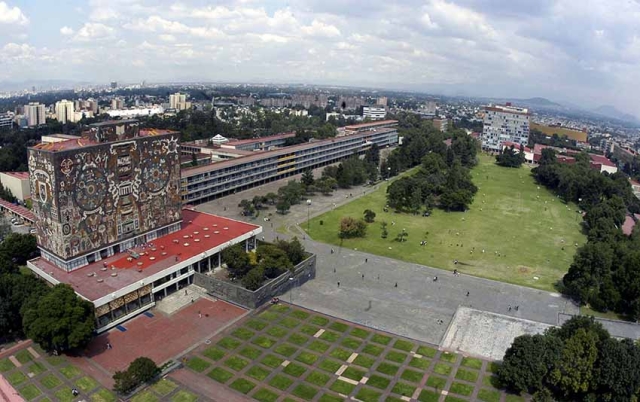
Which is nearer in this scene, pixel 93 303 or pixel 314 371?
pixel 314 371

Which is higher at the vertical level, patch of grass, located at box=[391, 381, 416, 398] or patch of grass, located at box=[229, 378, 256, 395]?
patch of grass, located at box=[391, 381, 416, 398]

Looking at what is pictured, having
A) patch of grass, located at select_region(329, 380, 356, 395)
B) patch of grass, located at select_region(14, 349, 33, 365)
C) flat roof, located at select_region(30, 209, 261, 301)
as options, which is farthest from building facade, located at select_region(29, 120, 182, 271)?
patch of grass, located at select_region(329, 380, 356, 395)

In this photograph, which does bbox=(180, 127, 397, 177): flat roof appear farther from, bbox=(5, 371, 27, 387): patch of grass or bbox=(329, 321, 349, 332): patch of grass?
bbox=(5, 371, 27, 387): patch of grass

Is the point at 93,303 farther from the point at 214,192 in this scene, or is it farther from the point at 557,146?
the point at 557,146

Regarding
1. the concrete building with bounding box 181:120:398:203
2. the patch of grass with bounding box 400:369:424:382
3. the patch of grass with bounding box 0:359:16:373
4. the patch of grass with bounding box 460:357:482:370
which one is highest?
the concrete building with bounding box 181:120:398:203

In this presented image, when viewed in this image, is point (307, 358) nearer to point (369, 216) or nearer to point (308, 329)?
point (308, 329)

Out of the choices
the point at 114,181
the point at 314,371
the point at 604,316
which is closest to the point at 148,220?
the point at 114,181

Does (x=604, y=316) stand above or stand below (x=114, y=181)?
below
